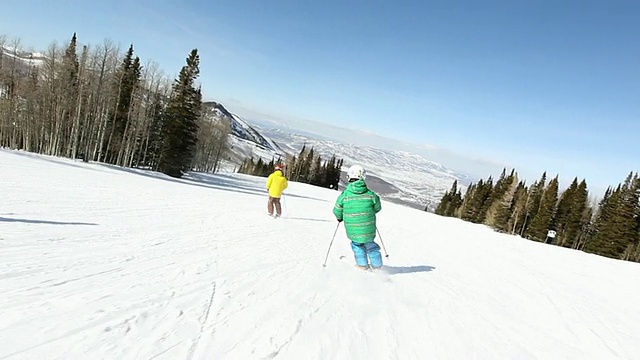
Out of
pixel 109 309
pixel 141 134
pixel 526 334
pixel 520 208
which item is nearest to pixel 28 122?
pixel 141 134

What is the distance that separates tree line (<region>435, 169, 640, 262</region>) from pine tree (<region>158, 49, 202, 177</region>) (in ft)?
173

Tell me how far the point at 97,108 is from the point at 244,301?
40768 millimetres

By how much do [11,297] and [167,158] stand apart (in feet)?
130

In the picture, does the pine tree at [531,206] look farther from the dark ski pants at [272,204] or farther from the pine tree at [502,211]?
the dark ski pants at [272,204]

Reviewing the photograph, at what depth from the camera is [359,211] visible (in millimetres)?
6699

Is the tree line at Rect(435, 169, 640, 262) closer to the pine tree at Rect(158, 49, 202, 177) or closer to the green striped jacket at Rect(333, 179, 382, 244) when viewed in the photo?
the pine tree at Rect(158, 49, 202, 177)

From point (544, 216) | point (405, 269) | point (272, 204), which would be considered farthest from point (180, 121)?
point (544, 216)

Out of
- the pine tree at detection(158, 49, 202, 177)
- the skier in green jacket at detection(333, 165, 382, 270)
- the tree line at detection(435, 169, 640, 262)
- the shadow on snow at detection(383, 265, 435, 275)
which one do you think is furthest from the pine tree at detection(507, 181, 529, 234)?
the skier in green jacket at detection(333, 165, 382, 270)

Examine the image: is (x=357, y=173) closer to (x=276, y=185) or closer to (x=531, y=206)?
(x=276, y=185)

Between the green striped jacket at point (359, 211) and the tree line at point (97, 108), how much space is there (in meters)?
36.4

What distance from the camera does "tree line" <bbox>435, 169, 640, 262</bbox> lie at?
49.8 metres

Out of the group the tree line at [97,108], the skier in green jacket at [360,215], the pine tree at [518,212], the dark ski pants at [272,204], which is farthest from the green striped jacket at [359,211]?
the pine tree at [518,212]

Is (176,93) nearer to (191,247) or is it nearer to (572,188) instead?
(191,247)

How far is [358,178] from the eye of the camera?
6.88m
